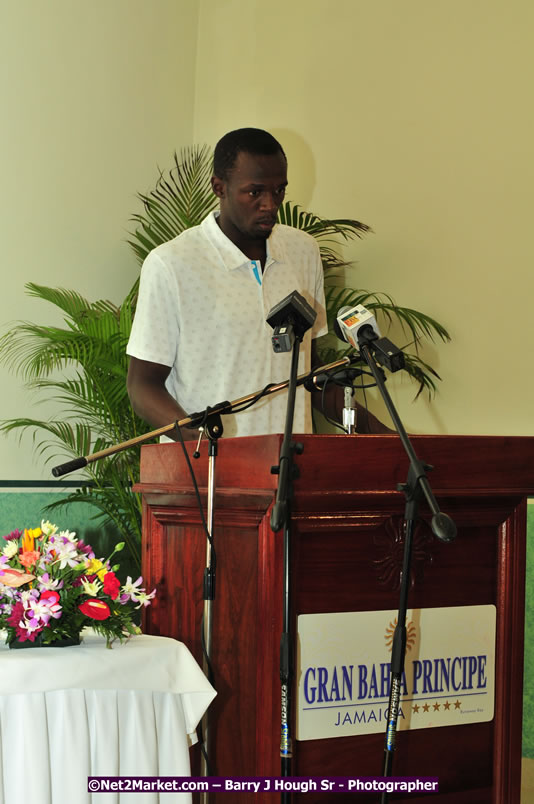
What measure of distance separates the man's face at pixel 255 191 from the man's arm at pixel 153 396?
0.49 meters

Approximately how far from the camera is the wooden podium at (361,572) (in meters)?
1.76

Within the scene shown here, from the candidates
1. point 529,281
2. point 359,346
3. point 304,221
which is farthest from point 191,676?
point 304,221

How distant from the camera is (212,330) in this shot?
265cm

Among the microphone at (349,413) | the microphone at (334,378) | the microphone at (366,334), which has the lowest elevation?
the microphone at (349,413)

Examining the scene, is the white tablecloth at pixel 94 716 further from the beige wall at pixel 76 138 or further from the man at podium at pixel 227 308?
the beige wall at pixel 76 138

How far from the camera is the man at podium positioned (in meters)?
2.62

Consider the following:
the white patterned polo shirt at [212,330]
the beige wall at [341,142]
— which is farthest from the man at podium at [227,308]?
the beige wall at [341,142]

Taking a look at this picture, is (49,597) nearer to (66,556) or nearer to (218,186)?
(66,556)

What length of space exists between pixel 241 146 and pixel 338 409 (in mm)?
828

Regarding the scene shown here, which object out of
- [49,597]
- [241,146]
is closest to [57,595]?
[49,597]

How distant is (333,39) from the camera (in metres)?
5.00

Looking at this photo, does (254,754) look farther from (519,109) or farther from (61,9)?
(61,9)

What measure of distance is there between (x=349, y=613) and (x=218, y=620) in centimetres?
Answer: 35

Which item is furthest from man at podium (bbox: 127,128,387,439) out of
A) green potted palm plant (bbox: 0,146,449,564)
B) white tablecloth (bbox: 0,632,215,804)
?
green potted palm plant (bbox: 0,146,449,564)
